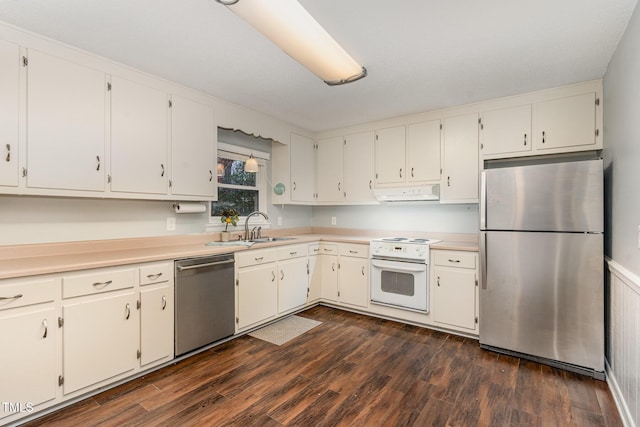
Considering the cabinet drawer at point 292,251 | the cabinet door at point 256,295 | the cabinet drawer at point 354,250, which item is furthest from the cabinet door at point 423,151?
the cabinet door at point 256,295

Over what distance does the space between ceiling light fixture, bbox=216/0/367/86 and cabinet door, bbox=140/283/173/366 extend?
1.98 m

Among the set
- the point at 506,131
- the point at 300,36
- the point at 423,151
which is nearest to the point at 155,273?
the point at 300,36

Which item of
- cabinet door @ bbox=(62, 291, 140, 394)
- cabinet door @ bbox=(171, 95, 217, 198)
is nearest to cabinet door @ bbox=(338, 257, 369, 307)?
cabinet door @ bbox=(171, 95, 217, 198)

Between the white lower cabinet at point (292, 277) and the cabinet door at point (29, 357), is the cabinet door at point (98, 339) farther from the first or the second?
the white lower cabinet at point (292, 277)

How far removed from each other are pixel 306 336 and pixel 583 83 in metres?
3.47

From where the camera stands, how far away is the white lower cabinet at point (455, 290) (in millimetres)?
3043

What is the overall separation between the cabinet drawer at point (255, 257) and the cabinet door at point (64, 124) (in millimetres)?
1287

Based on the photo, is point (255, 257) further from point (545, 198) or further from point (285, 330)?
point (545, 198)

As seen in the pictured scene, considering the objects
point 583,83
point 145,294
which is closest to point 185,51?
point 145,294

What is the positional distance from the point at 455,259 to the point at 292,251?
178 cm

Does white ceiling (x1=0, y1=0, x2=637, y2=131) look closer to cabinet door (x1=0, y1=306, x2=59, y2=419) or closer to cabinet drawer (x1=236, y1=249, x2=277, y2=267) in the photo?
cabinet drawer (x1=236, y1=249, x2=277, y2=267)

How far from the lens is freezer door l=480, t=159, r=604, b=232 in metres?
2.37

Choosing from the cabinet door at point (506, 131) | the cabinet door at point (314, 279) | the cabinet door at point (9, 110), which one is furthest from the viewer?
the cabinet door at point (314, 279)

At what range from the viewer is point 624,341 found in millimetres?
1928
